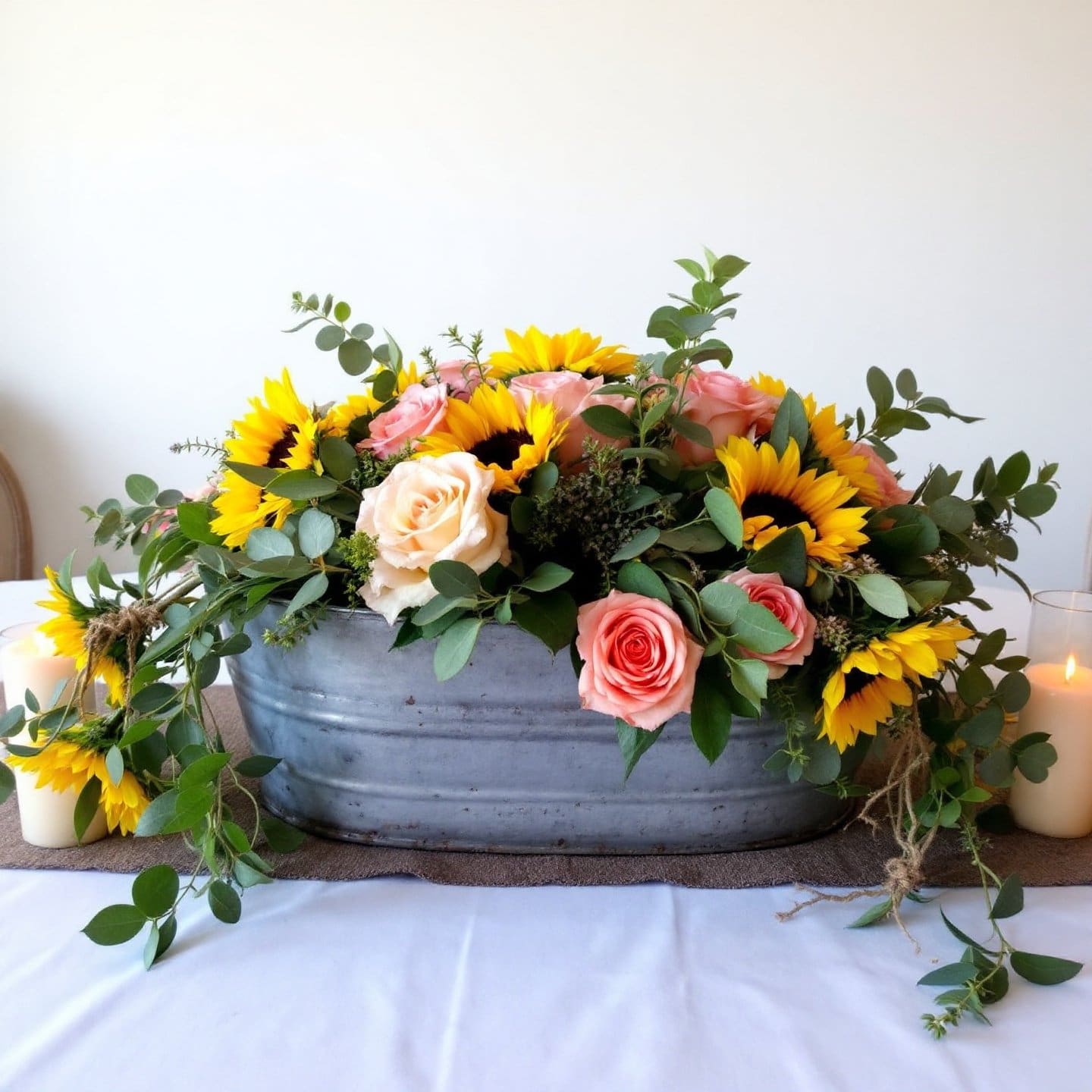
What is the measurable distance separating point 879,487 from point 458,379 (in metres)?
0.28

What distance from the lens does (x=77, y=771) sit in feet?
2.05

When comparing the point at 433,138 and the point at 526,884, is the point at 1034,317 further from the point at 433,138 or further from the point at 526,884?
the point at 526,884

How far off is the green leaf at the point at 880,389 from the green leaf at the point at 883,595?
198 millimetres

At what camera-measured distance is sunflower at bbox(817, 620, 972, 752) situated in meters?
0.54

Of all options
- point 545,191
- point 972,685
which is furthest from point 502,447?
point 545,191

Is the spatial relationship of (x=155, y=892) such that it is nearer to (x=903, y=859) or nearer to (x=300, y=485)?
(x=300, y=485)

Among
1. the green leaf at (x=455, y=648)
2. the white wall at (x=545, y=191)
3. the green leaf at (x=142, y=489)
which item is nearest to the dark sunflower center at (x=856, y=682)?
the green leaf at (x=455, y=648)

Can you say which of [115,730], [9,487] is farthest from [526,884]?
[9,487]

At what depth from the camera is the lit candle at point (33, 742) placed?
66 centimetres

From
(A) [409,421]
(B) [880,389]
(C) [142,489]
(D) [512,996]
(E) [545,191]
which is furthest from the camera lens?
(E) [545,191]

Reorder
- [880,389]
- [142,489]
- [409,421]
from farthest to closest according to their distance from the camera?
1. [142,489]
2. [880,389]
3. [409,421]

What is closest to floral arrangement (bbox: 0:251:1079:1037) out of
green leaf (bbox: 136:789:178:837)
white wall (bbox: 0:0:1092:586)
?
green leaf (bbox: 136:789:178:837)

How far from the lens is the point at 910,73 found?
2.38 m

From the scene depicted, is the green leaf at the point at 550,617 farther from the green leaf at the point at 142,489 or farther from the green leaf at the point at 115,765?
the green leaf at the point at 142,489
